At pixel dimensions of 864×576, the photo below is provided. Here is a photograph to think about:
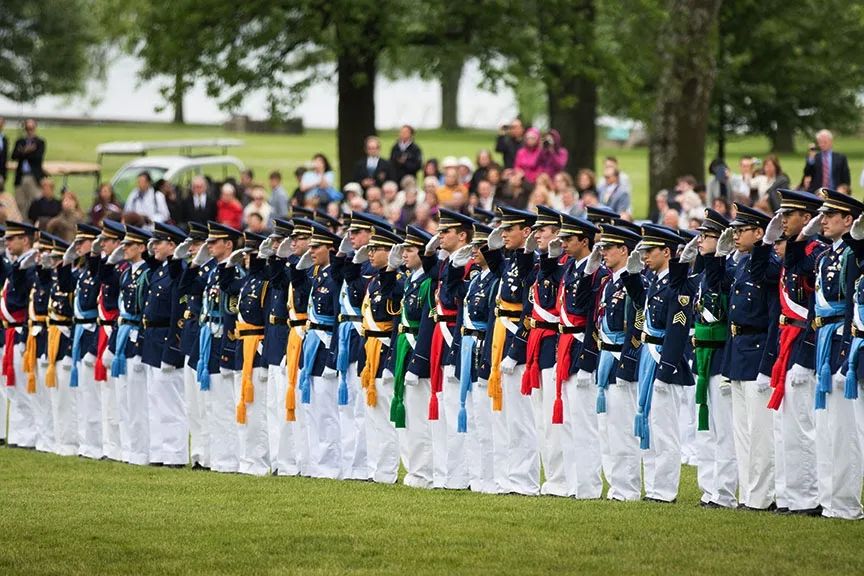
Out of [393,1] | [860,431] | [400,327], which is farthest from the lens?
[393,1]

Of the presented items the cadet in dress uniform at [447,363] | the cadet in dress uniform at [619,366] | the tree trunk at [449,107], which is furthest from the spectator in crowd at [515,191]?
the tree trunk at [449,107]

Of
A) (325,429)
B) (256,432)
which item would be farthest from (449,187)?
(325,429)

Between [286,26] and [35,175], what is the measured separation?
5282 millimetres

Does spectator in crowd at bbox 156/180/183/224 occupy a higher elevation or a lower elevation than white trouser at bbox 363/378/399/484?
higher

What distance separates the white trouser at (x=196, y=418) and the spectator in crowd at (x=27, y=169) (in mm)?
14644

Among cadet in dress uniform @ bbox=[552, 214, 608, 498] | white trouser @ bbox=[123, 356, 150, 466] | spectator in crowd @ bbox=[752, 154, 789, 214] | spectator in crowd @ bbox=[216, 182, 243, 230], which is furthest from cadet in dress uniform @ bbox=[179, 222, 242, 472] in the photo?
spectator in crowd @ bbox=[216, 182, 243, 230]

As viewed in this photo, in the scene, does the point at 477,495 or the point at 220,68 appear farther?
the point at 220,68

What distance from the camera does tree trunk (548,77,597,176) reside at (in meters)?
35.2

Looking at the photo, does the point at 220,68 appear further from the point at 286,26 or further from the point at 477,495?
the point at 477,495

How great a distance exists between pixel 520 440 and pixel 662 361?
165cm

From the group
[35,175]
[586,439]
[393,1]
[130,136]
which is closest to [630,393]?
[586,439]

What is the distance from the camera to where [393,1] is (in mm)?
32094

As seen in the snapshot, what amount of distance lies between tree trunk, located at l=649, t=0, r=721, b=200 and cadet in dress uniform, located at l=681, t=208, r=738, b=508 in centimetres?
1416

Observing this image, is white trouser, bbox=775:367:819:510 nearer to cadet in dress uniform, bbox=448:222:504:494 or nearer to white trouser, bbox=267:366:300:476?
cadet in dress uniform, bbox=448:222:504:494
